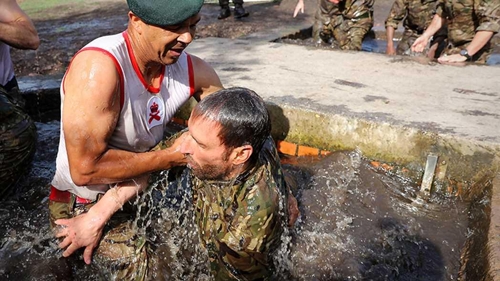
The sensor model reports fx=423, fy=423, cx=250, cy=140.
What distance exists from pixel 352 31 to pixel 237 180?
5.25 metres

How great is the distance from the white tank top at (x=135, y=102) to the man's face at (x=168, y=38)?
133 mm

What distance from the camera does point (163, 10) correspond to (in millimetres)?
1986

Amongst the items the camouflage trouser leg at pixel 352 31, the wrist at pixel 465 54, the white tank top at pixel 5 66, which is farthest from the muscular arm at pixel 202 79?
the camouflage trouser leg at pixel 352 31

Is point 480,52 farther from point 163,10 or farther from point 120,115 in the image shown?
point 120,115

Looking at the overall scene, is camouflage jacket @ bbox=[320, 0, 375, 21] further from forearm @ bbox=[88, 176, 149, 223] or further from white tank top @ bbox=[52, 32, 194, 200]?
forearm @ bbox=[88, 176, 149, 223]

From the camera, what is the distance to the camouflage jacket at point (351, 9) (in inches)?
261

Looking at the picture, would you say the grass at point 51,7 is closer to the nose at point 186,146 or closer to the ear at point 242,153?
the nose at point 186,146

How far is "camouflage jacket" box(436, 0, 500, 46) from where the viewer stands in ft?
16.1

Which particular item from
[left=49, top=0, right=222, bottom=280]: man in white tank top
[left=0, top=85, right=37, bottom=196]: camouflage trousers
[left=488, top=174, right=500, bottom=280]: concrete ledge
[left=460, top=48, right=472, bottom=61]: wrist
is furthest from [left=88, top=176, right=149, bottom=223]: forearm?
[left=460, top=48, right=472, bottom=61]: wrist

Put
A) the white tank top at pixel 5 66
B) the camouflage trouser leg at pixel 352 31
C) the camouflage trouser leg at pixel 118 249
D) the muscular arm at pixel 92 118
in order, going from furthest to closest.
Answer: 1. the camouflage trouser leg at pixel 352 31
2. the white tank top at pixel 5 66
3. the camouflage trouser leg at pixel 118 249
4. the muscular arm at pixel 92 118

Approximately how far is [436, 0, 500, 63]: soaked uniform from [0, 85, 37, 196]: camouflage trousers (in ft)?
16.1

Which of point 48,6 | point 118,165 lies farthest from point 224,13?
point 118,165

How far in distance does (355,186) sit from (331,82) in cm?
130

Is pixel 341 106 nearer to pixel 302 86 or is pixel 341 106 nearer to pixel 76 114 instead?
pixel 302 86
